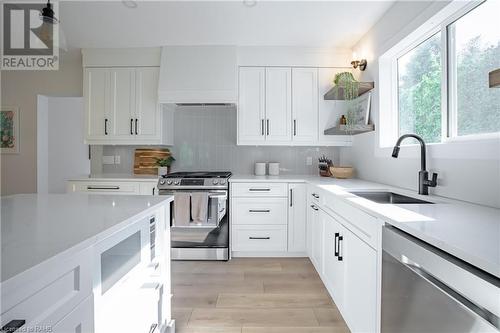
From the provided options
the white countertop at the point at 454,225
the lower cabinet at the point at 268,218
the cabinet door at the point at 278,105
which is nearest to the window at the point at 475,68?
the white countertop at the point at 454,225

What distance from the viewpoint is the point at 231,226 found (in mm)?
3096

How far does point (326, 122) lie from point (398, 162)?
1.24 meters

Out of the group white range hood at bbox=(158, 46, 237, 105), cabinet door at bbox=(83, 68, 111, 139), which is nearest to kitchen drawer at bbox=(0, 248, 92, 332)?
white range hood at bbox=(158, 46, 237, 105)

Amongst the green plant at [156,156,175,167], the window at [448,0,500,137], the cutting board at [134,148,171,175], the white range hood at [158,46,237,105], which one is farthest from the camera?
the cutting board at [134,148,171,175]

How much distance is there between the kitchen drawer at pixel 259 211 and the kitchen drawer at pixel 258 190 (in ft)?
0.18

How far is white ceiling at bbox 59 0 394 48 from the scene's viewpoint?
8.12 feet

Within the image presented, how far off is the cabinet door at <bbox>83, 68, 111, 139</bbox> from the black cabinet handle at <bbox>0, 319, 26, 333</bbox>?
3.13 metres

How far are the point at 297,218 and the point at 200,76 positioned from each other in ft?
6.51

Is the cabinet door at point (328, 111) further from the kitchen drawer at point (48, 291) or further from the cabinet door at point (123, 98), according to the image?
the kitchen drawer at point (48, 291)

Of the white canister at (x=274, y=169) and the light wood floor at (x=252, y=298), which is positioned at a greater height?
the white canister at (x=274, y=169)

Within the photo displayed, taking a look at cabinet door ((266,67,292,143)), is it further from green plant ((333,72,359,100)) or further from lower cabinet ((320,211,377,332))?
lower cabinet ((320,211,377,332))

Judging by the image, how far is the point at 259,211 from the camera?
3098mm

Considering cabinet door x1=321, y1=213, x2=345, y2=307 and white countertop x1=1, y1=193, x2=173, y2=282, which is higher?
white countertop x1=1, y1=193, x2=173, y2=282

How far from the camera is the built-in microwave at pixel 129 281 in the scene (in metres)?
0.99
